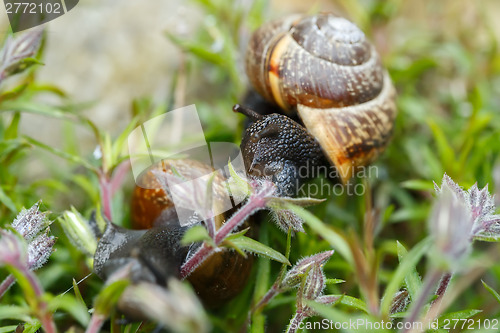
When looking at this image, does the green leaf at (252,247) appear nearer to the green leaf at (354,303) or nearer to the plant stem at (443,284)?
the green leaf at (354,303)

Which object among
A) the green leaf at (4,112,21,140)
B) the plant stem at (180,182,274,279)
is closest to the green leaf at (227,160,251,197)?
the plant stem at (180,182,274,279)

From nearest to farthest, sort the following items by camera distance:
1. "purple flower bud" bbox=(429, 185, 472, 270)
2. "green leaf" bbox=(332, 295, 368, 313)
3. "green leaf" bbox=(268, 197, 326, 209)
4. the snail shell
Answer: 1. "purple flower bud" bbox=(429, 185, 472, 270)
2. "green leaf" bbox=(268, 197, 326, 209)
3. "green leaf" bbox=(332, 295, 368, 313)
4. the snail shell

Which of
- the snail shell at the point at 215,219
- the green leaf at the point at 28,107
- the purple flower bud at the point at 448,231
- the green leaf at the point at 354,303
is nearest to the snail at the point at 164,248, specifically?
the snail shell at the point at 215,219

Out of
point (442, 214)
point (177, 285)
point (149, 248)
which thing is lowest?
point (149, 248)

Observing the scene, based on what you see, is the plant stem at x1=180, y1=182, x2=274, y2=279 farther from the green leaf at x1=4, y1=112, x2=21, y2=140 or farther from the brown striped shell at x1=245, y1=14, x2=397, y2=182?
the green leaf at x1=4, y1=112, x2=21, y2=140

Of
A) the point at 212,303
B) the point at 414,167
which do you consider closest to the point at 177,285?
the point at 212,303

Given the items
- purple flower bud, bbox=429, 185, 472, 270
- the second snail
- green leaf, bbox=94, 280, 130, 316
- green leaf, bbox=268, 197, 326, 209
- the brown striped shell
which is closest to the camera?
purple flower bud, bbox=429, 185, 472, 270

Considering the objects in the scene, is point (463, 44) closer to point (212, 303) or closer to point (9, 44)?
point (212, 303)

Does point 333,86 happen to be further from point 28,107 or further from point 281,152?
point 28,107
